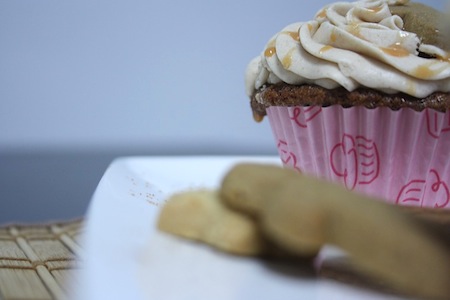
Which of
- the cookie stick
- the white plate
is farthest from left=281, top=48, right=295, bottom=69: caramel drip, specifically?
the cookie stick

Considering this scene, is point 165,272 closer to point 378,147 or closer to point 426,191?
point 378,147

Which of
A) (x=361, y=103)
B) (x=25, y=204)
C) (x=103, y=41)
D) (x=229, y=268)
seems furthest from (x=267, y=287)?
(x=103, y=41)

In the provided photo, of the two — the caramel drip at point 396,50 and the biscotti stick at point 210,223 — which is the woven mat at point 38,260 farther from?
the caramel drip at point 396,50

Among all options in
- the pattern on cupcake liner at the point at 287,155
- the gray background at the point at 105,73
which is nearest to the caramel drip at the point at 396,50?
the pattern on cupcake liner at the point at 287,155

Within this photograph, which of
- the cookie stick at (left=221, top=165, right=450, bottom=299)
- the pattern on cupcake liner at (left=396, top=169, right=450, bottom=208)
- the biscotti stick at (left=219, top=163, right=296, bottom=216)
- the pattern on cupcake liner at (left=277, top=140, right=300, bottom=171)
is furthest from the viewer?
the pattern on cupcake liner at (left=277, top=140, right=300, bottom=171)

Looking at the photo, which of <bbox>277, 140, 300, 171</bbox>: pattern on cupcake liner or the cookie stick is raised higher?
the cookie stick

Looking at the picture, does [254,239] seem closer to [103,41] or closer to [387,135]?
[387,135]

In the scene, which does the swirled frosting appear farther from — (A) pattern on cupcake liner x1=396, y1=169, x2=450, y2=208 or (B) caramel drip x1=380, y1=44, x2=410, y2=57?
(A) pattern on cupcake liner x1=396, y1=169, x2=450, y2=208
